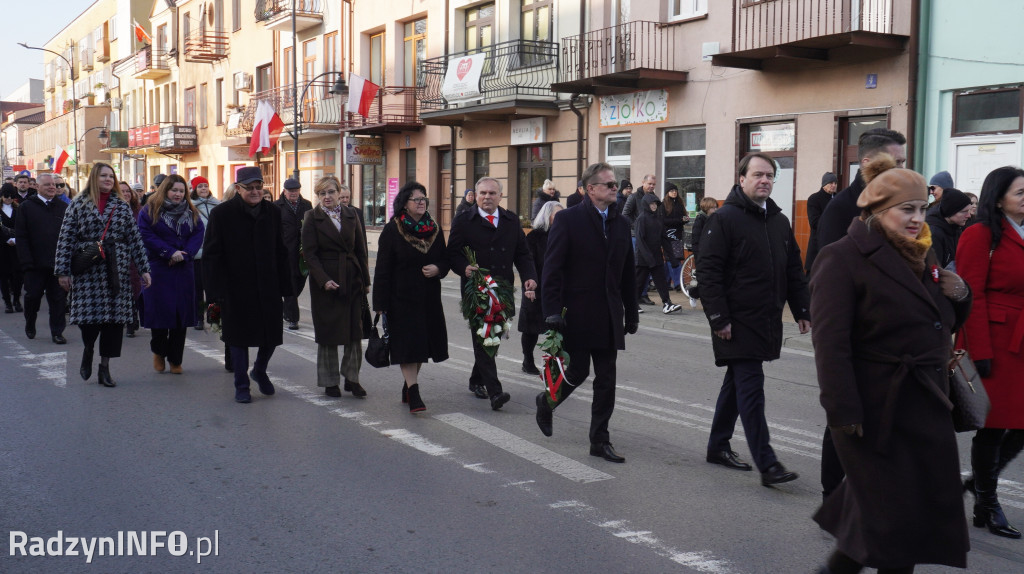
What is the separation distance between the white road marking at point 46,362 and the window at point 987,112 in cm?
1213

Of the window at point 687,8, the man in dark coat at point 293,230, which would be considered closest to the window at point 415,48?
the window at point 687,8

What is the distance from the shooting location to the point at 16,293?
48.4 feet

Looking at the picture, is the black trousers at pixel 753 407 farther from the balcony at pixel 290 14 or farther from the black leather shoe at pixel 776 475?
the balcony at pixel 290 14

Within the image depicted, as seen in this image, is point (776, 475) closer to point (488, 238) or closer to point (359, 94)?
point (488, 238)

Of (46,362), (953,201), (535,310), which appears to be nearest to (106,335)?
(46,362)

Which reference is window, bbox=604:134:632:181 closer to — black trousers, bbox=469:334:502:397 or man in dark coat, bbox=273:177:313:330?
man in dark coat, bbox=273:177:313:330

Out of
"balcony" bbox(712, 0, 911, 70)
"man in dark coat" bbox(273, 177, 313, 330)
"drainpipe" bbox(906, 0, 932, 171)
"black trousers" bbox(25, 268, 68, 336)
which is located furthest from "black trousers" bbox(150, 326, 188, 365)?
"drainpipe" bbox(906, 0, 932, 171)

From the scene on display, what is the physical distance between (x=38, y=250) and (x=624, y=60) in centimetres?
1193

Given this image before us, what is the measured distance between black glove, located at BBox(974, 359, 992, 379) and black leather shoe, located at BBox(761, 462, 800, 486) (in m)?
1.17

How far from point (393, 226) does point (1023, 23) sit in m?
10.1

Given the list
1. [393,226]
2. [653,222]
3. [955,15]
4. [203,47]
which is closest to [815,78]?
[955,15]

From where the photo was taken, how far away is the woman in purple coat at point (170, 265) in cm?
910

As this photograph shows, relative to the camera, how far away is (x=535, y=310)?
8.84 m

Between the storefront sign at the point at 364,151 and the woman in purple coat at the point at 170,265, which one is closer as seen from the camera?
the woman in purple coat at the point at 170,265
